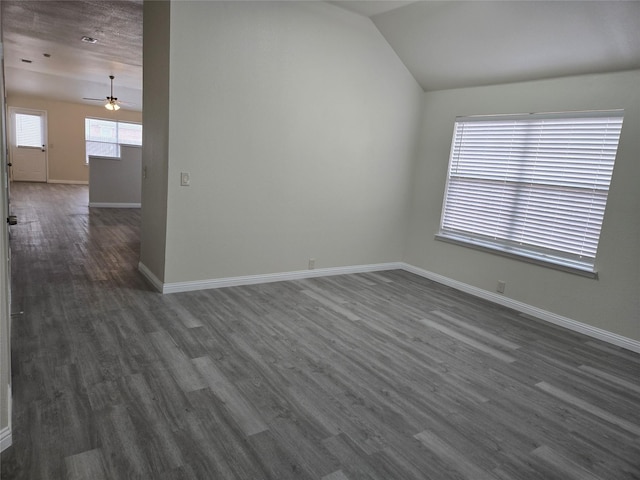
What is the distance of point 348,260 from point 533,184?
2213mm

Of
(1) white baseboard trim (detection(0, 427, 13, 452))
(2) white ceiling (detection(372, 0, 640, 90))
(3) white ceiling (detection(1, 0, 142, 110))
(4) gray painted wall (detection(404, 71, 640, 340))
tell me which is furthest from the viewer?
(3) white ceiling (detection(1, 0, 142, 110))

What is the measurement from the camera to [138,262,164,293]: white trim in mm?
3931

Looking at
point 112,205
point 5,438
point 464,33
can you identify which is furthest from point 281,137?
point 112,205

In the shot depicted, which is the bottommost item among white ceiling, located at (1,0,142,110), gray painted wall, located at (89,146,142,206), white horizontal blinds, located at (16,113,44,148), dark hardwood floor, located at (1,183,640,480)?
dark hardwood floor, located at (1,183,640,480)

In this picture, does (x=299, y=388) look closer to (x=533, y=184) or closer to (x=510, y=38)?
(x=533, y=184)

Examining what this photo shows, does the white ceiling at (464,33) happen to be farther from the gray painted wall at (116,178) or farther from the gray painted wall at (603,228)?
the gray painted wall at (116,178)

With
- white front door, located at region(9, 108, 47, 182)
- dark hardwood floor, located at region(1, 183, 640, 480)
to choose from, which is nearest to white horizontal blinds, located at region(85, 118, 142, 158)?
white front door, located at region(9, 108, 47, 182)

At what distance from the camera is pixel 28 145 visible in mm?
12195

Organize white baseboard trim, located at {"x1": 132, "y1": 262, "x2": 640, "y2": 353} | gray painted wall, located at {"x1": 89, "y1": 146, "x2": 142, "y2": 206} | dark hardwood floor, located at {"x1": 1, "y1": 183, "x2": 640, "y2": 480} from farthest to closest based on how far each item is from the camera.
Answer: gray painted wall, located at {"x1": 89, "y1": 146, "x2": 142, "y2": 206}
white baseboard trim, located at {"x1": 132, "y1": 262, "x2": 640, "y2": 353}
dark hardwood floor, located at {"x1": 1, "y1": 183, "x2": 640, "y2": 480}

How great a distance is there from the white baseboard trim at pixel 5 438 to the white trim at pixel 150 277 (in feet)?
7.01

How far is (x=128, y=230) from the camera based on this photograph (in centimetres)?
663

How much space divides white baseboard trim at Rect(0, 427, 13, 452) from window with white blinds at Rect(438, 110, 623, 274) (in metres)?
4.25

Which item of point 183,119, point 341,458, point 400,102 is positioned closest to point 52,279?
point 183,119

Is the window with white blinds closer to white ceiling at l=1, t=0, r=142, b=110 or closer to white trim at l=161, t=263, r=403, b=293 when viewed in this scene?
white trim at l=161, t=263, r=403, b=293
